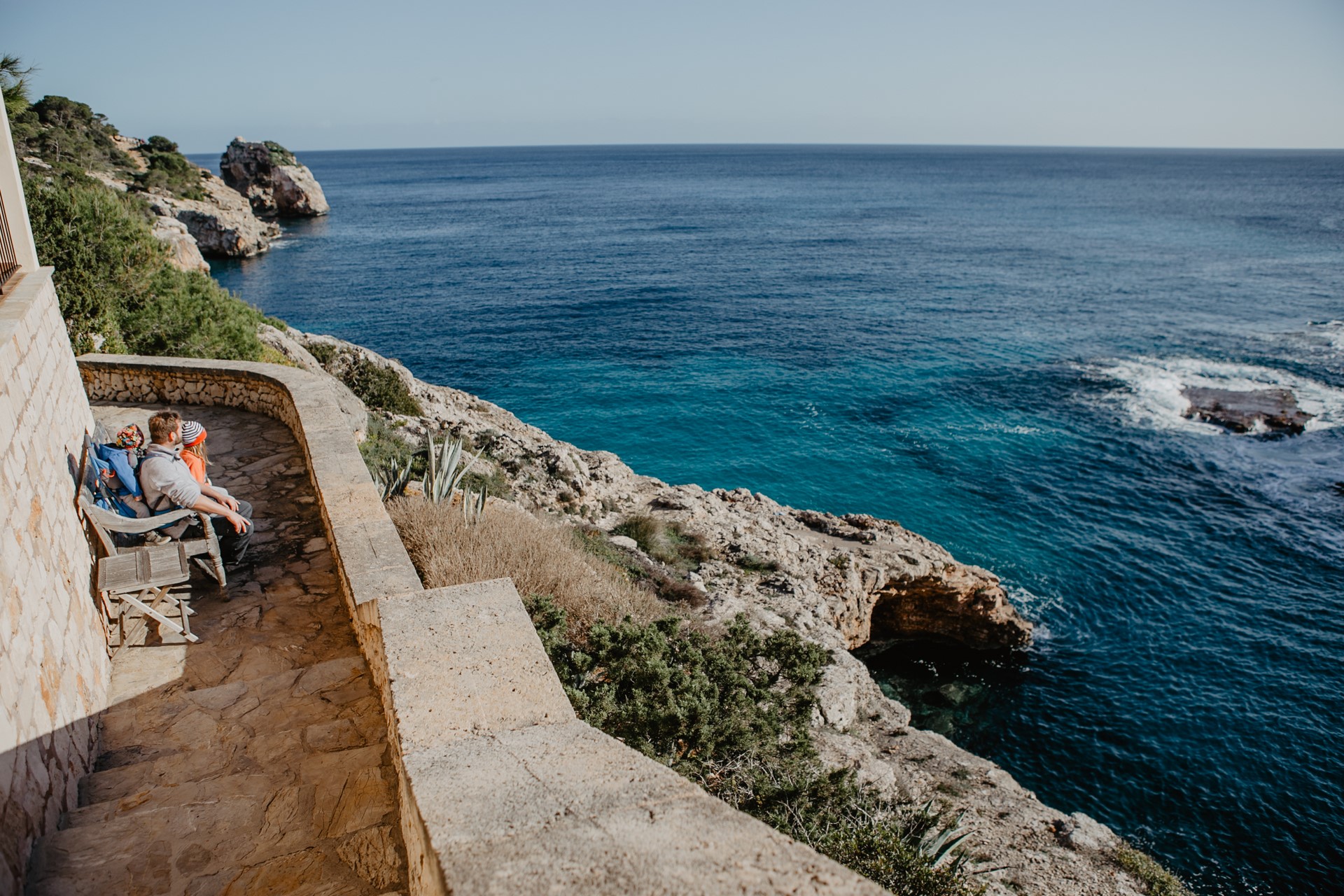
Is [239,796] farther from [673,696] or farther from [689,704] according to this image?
[689,704]

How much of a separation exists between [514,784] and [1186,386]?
1507 inches

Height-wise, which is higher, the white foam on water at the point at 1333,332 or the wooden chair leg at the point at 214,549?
the wooden chair leg at the point at 214,549

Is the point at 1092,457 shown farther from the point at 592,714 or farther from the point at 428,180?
the point at 428,180

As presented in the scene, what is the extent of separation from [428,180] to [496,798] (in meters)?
158

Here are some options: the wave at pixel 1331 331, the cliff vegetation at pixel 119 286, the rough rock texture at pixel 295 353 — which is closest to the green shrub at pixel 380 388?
the rough rock texture at pixel 295 353

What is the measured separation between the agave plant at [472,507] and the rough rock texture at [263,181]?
89.7 metres

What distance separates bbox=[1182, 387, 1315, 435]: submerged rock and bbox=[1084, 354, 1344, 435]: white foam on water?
0.33m

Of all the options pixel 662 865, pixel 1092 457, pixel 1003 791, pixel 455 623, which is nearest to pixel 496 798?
pixel 662 865

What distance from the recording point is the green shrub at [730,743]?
A: 6.61 m

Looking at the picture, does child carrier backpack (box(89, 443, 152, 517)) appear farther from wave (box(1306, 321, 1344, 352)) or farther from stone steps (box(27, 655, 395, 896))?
wave (box(1306, 321, 1344, 352))

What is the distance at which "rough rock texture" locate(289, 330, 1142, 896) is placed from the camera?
31.3ft

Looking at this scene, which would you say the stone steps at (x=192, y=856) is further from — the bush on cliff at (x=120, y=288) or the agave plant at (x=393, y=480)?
the bush on cliff at (x=120, y=288)

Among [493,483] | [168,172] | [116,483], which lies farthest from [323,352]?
[168,172]

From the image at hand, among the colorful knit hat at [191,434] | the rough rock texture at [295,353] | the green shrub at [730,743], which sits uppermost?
the colorful knit hat at [191,434]
